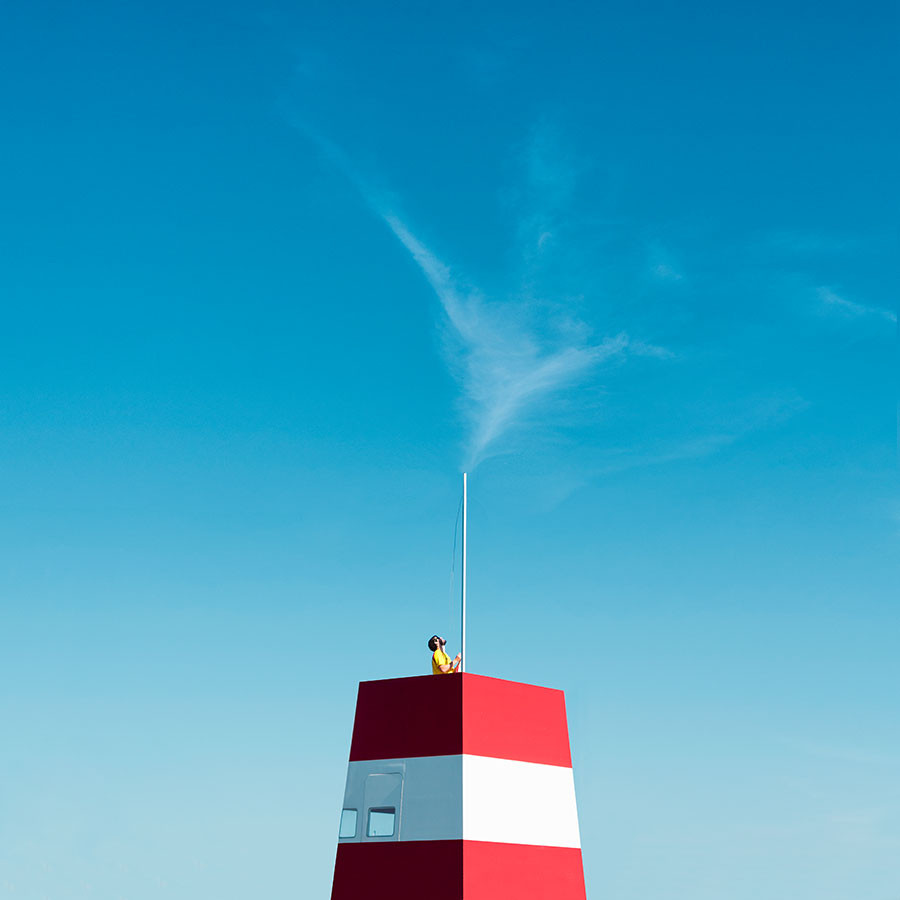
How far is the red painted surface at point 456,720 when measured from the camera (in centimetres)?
2053

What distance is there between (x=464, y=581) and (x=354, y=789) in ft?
17.1

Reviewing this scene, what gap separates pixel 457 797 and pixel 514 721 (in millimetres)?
2238

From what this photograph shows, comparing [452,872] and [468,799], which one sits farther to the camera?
[468,799]

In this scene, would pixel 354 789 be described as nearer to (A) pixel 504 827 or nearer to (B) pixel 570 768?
(A) pixel 504 827

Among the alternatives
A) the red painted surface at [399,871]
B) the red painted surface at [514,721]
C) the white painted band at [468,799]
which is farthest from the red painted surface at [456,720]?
the red painted surface at [399,871]

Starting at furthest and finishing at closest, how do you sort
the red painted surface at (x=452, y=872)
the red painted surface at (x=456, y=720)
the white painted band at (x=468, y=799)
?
the red painted surface at (x=456, y=720) < the white painted band at (x=468, y=799) < the red painted surface at (x=452, y=872)

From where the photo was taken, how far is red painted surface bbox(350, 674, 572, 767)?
20.5 m

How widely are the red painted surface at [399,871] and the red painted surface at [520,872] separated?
314 millimetres

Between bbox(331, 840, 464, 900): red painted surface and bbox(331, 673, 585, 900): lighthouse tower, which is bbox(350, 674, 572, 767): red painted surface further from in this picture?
bbox(331, 840, 464, 900): red painted surface

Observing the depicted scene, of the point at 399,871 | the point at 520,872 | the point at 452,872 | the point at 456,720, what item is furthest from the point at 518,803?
the point at 399,871

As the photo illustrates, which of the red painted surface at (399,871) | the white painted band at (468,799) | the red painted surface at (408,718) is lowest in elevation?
the red painted surface at (399,871)

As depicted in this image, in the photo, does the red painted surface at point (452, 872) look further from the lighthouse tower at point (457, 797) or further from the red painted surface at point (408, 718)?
the red painted surface at point (408, 718)

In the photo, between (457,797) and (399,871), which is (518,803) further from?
(399,871)

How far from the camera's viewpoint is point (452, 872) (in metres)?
19.4
